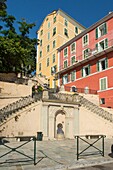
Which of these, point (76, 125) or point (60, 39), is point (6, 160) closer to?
point (76, 125)

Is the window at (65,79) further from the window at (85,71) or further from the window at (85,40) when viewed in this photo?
the window at (85,40)

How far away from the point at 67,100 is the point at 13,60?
8.15m

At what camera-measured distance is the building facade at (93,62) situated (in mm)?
26612

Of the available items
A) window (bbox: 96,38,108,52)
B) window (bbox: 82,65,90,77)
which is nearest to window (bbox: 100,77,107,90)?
window (bbox: 82,65,90,77)

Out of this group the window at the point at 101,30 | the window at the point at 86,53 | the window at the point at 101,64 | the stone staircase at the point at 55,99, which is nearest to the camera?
the stone staircase at the point at 55,99

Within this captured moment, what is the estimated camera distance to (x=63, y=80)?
1411 inches

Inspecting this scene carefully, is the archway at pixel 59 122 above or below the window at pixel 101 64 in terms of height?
below

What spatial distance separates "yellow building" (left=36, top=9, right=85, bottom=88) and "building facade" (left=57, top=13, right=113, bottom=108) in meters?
3.03

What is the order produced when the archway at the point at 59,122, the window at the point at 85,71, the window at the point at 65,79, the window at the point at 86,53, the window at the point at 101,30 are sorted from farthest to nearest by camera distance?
1. the window at the point at 65,79
2. the window at the point at 85,71
3. the window at the point at 86,53
4. the window at the point at 101,30
5. the archway at the point at 59,122

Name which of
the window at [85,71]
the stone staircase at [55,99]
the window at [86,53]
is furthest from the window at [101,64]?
the stone staircase at [55,99]

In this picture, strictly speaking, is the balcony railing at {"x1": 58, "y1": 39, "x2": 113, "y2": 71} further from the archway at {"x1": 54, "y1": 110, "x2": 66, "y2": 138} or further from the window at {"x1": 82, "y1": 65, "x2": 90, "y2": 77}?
the archway at {"x1": 54, "y1": 110, "x2": 66, "y2": 138}

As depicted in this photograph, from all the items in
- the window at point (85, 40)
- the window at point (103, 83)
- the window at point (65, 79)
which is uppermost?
the window at point (85, 40)

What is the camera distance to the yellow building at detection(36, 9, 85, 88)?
3850 centimetres

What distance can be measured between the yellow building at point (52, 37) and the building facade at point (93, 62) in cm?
303
